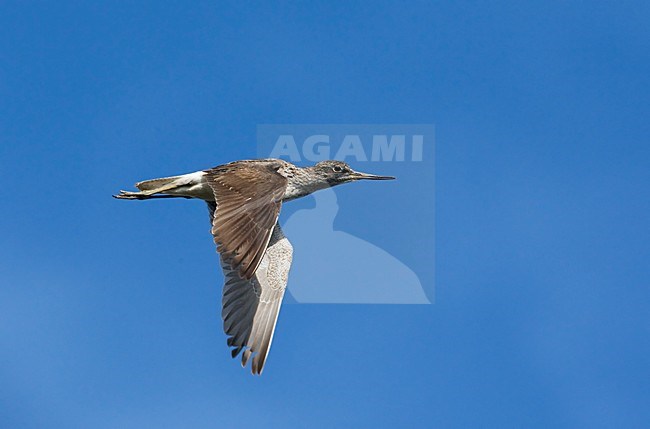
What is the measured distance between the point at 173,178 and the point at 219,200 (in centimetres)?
197

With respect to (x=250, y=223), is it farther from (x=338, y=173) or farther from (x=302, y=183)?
(x=338, y=173)

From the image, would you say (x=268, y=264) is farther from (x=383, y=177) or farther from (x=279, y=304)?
(x=383, y=177)

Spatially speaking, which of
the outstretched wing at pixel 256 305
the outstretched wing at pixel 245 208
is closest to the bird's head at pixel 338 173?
the outstretched wing at pixel 245 208

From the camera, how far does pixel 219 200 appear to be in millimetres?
15141

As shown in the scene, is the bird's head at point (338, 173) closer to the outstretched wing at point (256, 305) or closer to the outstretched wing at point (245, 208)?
the outstretched wing at point (245, 208)

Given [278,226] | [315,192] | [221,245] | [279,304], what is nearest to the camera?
[221,245]

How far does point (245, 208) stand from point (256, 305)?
1.98 m

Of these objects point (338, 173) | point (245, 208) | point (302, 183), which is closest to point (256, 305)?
point (245, 208)

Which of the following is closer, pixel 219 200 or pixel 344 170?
pixel 219 200

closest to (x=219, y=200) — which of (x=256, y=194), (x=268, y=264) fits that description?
(x=256, y=194)

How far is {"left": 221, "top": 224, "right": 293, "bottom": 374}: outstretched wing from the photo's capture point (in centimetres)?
1597

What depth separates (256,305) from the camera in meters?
16.2

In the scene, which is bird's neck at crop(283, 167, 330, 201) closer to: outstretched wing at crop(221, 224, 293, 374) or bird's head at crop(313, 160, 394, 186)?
bird's head at crop(313, 160, 394, 186)

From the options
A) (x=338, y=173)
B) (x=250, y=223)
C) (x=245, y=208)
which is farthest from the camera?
(x=338, y=173)
